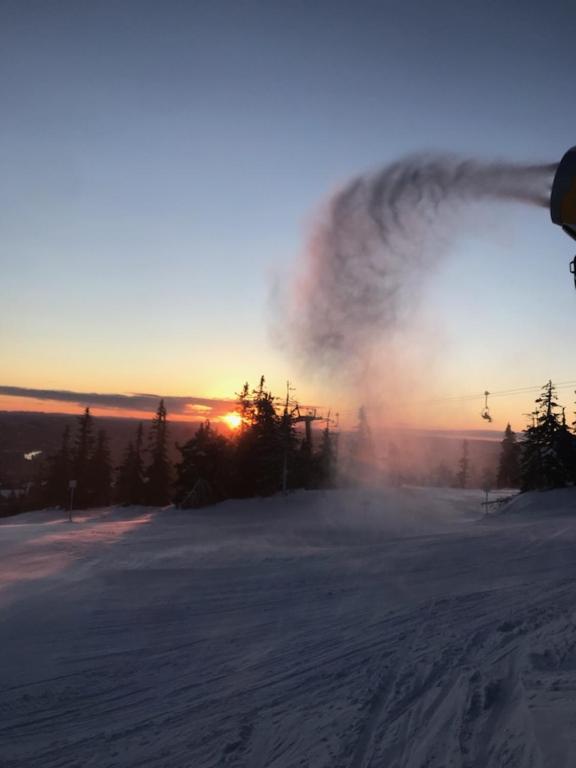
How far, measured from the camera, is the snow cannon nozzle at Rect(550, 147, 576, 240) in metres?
5.06

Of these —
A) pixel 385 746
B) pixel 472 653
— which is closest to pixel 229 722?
pixel 385 746

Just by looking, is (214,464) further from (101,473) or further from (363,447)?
(363,447)

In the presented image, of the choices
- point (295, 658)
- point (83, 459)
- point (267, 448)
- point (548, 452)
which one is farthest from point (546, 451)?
point (83, 459)

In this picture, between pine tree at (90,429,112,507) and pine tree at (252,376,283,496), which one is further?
pine tree at (90,429,112,507)

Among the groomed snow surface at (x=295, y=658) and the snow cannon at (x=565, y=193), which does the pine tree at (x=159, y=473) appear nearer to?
the groomed snow surface at (x=295, y=658)

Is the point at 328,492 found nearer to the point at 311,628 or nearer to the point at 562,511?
the point at 562,511

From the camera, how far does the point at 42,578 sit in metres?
14.1

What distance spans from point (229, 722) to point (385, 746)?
192 centimetres

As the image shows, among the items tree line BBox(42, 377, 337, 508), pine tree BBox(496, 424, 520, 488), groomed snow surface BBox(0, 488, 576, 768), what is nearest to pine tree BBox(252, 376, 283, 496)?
tree line BBox(42, 377, 337, 508)

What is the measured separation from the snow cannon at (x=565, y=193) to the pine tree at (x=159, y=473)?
1861 inches

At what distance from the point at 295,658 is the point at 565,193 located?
23.6 feet

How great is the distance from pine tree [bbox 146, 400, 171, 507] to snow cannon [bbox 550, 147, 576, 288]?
155 ft

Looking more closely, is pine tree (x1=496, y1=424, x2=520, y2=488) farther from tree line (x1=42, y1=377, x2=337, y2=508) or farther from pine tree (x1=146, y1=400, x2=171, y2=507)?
pine tree (x1=146, y1=400, x2=171, y2=507)

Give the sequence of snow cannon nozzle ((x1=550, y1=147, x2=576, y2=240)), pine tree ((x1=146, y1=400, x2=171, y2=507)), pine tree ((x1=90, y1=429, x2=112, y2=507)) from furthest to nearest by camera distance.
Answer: pine tree ((x1=90, y1=429, x2=112, y2=507)), pine tree ((x1=146, y1=400, x2=171, y2=507)), snow cannon nozzle ((x1=550, y1=147, x2=576, y2=240))
